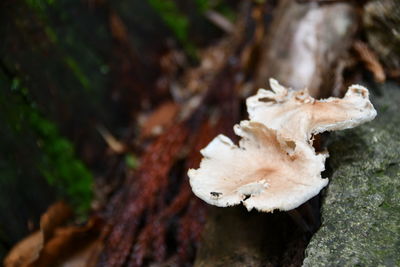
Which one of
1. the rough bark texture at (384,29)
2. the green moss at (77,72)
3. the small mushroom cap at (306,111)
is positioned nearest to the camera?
the small mushroom cap at (306,111)

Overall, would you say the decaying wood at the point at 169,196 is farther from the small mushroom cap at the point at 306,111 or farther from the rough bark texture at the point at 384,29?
the rough bark texture at the point at 384,29

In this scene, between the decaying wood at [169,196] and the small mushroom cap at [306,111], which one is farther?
the decaying wood at [169,196]

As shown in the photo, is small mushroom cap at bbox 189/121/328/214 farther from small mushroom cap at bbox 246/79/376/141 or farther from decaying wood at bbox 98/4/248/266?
decaying wood at bbox 98/4/248/266

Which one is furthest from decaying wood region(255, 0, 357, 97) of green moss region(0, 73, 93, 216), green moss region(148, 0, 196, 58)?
green moss region(0, 73, 93, 216)

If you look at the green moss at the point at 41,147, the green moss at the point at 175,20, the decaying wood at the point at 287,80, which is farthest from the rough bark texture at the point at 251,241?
the green moss at the point at 175,20

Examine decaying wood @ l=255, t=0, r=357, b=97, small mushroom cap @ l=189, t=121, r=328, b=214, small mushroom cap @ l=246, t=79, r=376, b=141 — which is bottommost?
decaying wood @ l=255, t=0, r=357, b=97

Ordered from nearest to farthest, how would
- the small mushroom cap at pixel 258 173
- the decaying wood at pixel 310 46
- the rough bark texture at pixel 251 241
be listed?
the small mushroom cap at pixel 258 173 → the rough bark texture at pixel 251 241 → the decaying wood at pixel 310 46

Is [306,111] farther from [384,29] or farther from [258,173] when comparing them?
[384,29]

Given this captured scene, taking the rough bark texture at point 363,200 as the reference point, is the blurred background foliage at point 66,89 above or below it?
above
